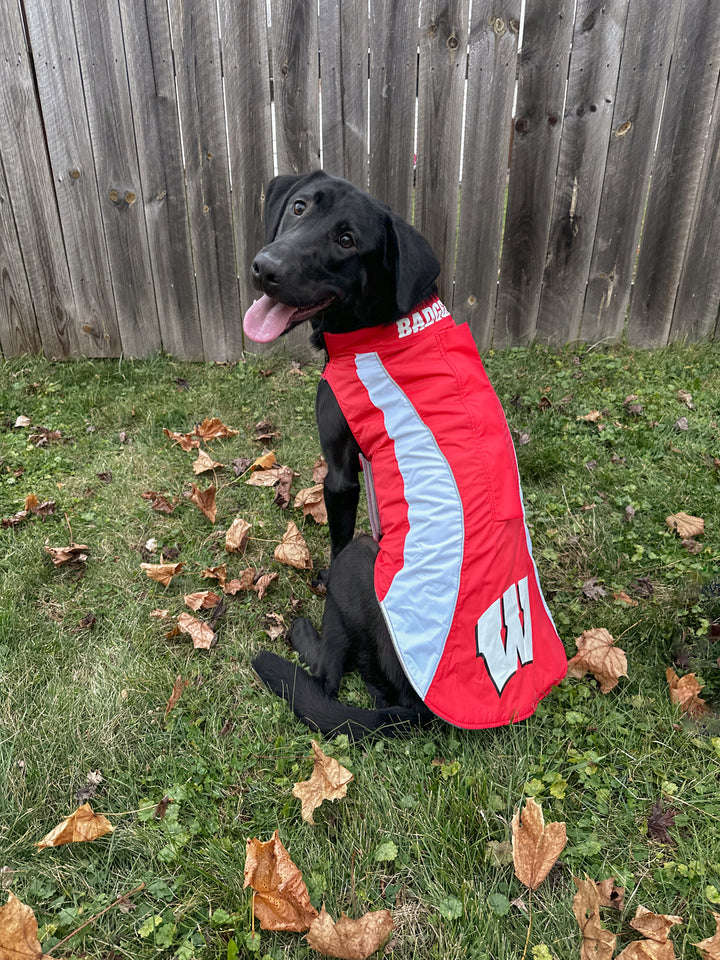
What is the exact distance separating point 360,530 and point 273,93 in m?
2.67

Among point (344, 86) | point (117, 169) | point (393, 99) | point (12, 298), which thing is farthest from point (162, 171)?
point (393, 99)

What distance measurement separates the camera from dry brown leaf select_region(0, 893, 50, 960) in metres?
1.39

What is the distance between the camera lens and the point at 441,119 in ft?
12.3

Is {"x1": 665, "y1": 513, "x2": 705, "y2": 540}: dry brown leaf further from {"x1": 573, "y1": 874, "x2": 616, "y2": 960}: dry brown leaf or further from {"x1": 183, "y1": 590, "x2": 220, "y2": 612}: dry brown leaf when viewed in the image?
{"x1": 183, "y1": 590, "x2": 220, "y2": 612}: dry brown leaf

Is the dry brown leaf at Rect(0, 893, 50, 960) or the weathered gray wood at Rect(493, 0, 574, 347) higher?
the weathered gray wood at Rect(493, 0, 574, 347)

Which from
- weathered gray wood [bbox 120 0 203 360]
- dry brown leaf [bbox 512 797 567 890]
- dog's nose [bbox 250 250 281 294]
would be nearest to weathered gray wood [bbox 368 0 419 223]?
weathered gray wood [bbox 120 0 203 360]

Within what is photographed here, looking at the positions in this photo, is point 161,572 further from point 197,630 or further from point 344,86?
point 344,86

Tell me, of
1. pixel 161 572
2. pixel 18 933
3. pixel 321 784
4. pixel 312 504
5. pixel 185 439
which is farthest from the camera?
pixel 185 439

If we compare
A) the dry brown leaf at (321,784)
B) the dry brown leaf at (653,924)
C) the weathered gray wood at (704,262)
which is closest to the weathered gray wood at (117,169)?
the dry brown leaf at (321,784)

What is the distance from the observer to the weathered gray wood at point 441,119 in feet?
11.7

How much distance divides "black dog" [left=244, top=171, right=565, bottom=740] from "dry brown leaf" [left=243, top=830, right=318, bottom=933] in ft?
1.37

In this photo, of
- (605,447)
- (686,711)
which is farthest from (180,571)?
(605,447)

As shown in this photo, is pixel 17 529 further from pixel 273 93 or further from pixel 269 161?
pixel 273 93

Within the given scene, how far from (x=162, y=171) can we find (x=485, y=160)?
2004mm
